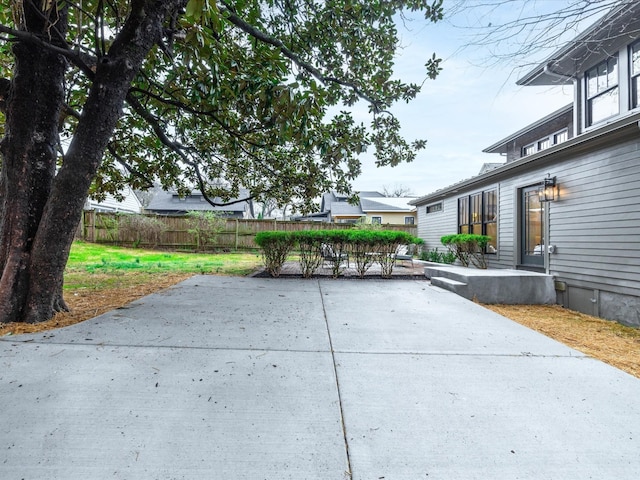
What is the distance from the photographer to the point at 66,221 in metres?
2.94

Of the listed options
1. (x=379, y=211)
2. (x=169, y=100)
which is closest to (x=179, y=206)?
(x=379, y=211)

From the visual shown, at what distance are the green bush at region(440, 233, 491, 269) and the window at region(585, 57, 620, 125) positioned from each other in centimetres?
369

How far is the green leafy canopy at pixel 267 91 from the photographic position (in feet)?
12.2

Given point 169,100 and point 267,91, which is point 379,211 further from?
point 267,91

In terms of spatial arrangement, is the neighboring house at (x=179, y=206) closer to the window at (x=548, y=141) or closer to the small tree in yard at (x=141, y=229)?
the small tree in yard at (x=141, y=229)

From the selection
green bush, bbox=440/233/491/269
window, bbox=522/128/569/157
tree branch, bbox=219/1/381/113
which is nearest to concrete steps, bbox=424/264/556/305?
green bush, bbox=440/233/491/269

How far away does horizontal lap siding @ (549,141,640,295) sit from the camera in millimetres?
4691

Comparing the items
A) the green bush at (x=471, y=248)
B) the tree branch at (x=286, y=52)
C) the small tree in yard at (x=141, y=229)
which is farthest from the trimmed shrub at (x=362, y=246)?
the small tree in yard at (x=141, y=229)

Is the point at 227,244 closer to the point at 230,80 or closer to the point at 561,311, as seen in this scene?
the point at 230,80

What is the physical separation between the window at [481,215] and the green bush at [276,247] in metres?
5.51

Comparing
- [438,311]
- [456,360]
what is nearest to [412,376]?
[456,360]

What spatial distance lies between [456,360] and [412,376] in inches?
20.6

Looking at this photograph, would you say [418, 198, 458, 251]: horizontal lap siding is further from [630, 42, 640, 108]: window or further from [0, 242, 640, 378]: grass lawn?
[0, 242, 640, 378]: grass lawn

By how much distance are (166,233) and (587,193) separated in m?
15.1
